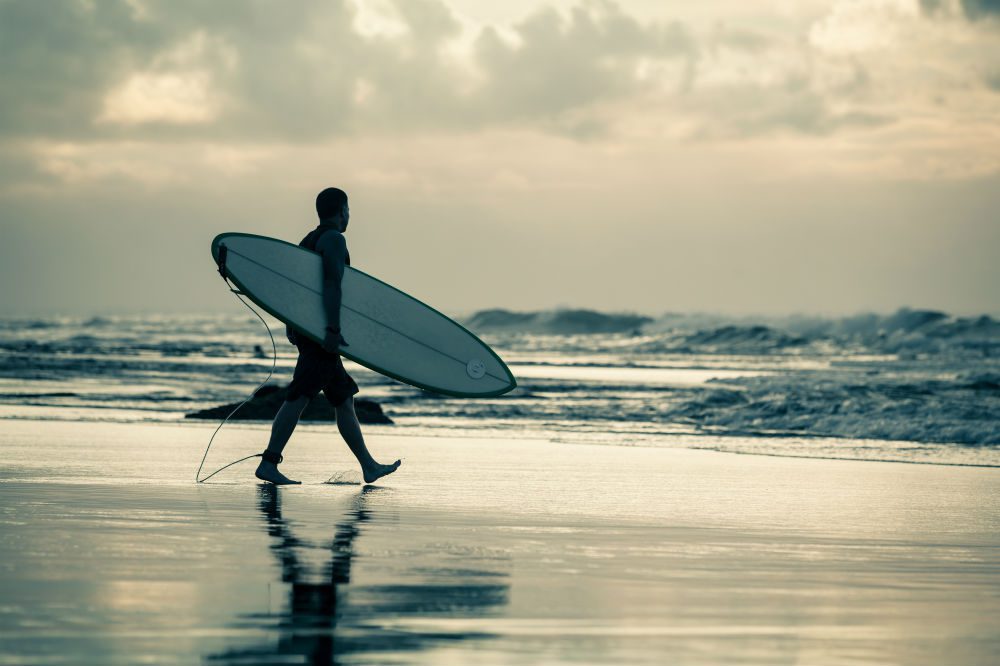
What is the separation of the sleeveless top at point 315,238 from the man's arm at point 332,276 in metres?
0.06

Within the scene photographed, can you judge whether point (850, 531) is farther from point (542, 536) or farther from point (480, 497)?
point (480, 497)

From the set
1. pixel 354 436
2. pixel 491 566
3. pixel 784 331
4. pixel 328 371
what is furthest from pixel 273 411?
pixel 784 331

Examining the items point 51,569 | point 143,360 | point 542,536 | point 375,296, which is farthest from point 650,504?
point 143,360

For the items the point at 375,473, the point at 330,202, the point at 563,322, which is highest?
the point at 563,322

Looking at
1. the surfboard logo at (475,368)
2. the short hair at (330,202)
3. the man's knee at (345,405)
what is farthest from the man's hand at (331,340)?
the surfboard logo at (475,368)

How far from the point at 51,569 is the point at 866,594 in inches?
100

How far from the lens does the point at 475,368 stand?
24.8 feet

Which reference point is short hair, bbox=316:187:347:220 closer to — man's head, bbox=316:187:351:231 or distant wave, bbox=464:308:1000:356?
man's head, bbox=316:187:351:231

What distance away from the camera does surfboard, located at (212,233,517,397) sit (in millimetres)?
6945

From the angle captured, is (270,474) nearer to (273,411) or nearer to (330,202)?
(330,202)

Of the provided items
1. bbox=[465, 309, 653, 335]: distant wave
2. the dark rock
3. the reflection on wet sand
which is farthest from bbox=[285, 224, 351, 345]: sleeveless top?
bbox=[465, 309, 653, 335]: distant wave

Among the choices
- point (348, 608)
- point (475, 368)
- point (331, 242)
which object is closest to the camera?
point (348, 608)

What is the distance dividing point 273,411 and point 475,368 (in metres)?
5.18

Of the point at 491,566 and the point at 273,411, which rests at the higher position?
the point at 273,411
